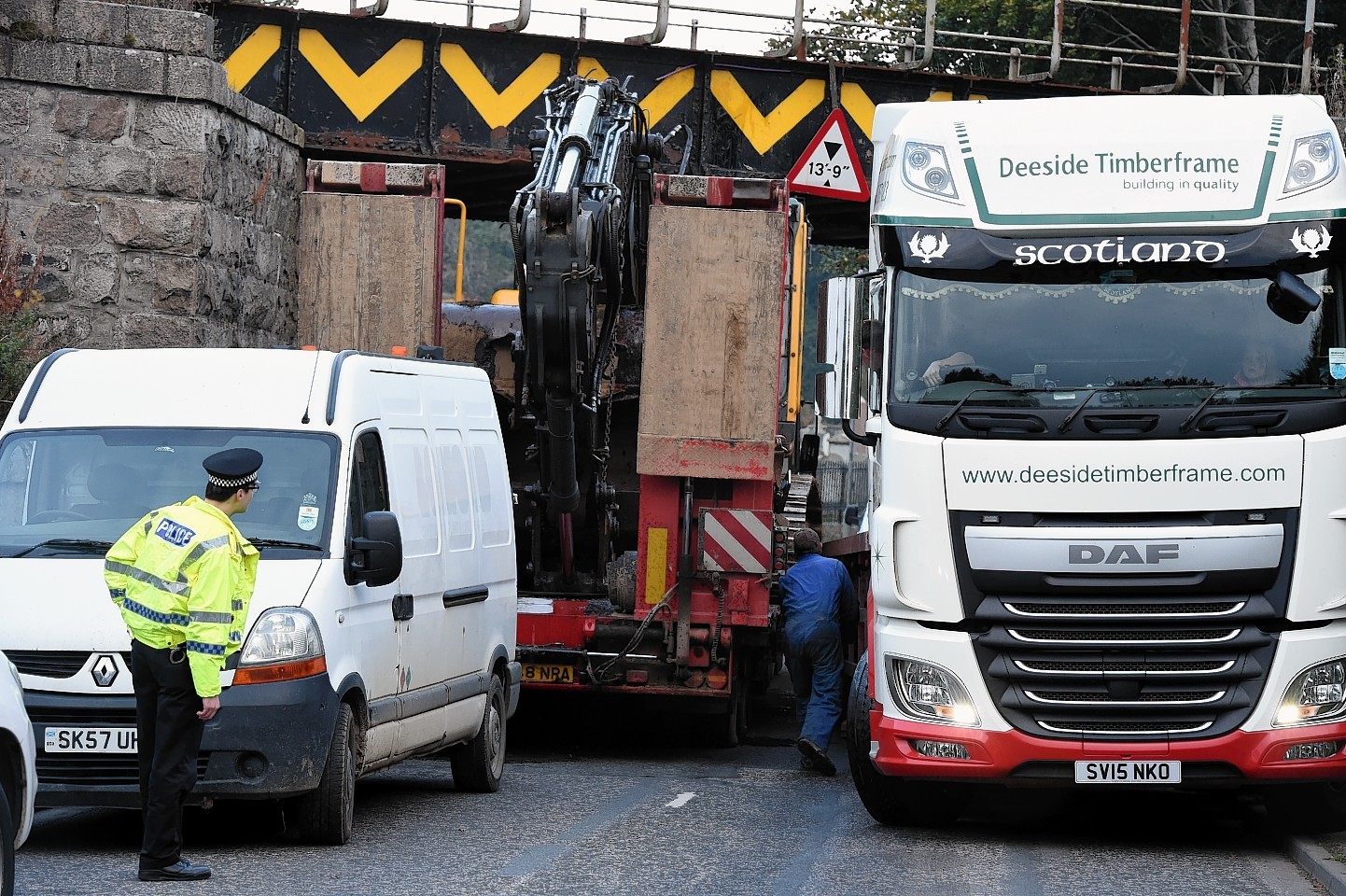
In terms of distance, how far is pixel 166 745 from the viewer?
27.0ft

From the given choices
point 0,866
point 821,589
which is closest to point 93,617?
point 0,866

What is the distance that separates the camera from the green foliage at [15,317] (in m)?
14.4

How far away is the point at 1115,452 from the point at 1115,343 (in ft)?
1.92

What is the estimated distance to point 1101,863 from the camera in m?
9.74

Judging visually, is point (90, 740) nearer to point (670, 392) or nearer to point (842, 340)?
point (842, 340)

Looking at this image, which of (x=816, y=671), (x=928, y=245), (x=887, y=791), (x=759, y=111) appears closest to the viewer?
(x=928, y=245)

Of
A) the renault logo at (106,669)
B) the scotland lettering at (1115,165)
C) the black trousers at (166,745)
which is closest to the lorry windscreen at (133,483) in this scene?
the renault logo at (106,669)

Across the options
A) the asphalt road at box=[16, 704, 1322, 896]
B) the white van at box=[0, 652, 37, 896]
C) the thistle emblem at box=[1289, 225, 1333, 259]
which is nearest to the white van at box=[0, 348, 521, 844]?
the asphalt road at box=[16, 704, 1322, 896]

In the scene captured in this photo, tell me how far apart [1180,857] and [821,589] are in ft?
16.0

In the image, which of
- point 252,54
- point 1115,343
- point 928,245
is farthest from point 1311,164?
point 252,54

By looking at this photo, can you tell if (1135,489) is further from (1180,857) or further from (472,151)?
(472,151)

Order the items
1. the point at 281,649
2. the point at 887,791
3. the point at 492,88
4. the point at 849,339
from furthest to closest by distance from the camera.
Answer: the point at 492,88
the point at 887,791
the point at 849,339
the point at 281,649

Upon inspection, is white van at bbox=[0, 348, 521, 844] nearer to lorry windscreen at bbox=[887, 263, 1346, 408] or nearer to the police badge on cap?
the police badge on cap

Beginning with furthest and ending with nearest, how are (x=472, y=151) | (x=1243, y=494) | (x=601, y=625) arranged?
(x=472, y=151) → (x=601, y=625) → (x=1243, y=494)
